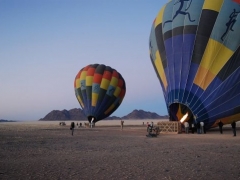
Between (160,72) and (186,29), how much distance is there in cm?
389

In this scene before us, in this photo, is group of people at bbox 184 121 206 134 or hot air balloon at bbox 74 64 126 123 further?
hot air balloon at bbox 74 64 126 123

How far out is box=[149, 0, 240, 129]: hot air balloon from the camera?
56.2 ft

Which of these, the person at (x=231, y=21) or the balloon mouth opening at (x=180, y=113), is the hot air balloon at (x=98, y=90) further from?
the person at (x=231, y=21)

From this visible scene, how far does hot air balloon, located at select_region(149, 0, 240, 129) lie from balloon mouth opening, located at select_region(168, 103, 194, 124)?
9cm

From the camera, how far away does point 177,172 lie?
642 centimetres

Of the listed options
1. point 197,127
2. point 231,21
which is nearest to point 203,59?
point 231,21

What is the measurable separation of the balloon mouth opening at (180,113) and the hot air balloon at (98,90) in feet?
45.7

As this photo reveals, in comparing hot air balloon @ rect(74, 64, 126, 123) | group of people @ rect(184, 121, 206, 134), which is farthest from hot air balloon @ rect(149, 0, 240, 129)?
hot air balloon @ rect(74, 64, 126, 123)

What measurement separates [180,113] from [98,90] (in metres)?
14.7

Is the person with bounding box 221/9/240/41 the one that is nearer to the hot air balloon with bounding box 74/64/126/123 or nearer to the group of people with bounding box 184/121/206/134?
the group of people with bounding box 184/121/206/134

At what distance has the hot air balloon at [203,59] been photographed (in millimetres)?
17141

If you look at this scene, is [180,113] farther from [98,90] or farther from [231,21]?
[98,90]

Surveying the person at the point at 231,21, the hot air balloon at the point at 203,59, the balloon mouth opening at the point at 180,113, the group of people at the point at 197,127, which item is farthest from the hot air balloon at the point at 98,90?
the person at the point at 231,21

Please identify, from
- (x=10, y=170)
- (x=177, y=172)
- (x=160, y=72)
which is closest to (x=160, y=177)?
(x=177, y=172)
